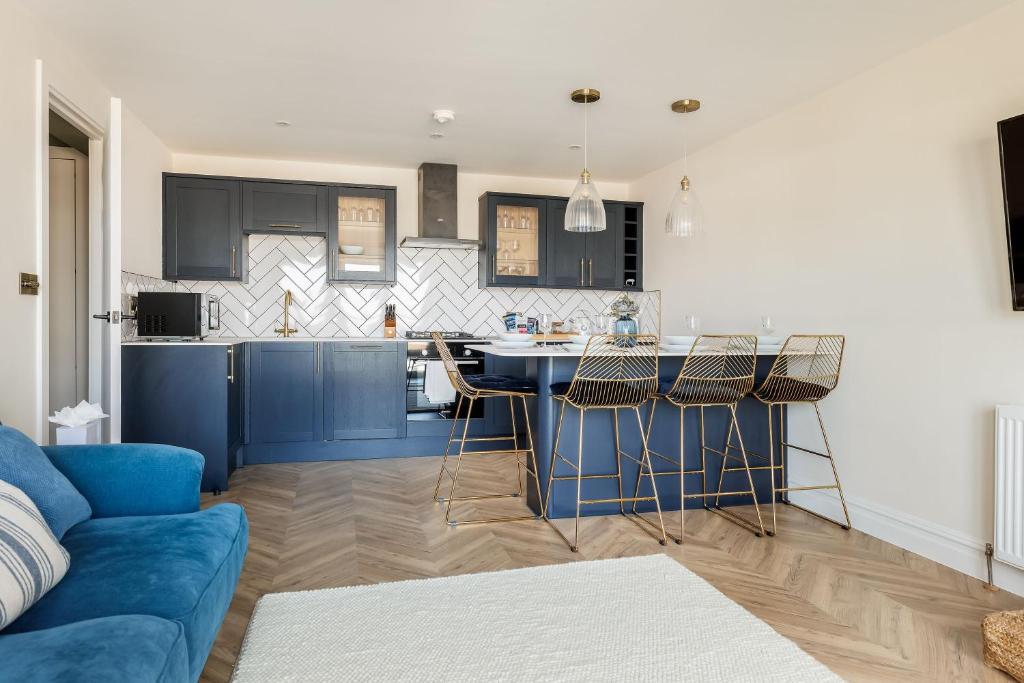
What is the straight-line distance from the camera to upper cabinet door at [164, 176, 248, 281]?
467 cm

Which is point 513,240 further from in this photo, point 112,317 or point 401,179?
point 112,317

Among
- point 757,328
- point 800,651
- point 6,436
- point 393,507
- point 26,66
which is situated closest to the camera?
point 6,436

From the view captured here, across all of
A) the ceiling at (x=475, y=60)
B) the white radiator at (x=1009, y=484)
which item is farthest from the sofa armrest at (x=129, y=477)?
the white radiator at (x=1009, y=484)

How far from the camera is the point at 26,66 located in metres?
2.74

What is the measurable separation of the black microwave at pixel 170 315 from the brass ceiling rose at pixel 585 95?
2.68 metres

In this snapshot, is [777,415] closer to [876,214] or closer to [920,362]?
[920,362]

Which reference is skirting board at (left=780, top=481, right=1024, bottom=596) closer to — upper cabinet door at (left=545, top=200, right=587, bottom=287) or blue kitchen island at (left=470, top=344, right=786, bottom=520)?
blue kitchen island at (left=470, top=344, right=786, bottom=520)

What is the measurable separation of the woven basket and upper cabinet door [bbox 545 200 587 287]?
393 cm

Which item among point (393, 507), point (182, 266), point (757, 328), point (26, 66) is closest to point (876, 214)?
point (757, 328)

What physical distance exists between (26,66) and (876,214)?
4.16 m

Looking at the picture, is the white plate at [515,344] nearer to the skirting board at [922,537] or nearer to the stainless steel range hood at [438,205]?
the skirting board at [922,537]

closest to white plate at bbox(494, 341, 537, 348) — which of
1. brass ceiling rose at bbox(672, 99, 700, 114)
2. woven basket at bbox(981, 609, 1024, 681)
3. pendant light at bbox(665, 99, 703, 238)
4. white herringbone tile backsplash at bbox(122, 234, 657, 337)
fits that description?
pendant light at bbox(665, 99, 703, 238)

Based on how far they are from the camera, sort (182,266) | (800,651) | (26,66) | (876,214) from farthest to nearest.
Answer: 1. (182,266)
2. (876,214)
3. (26,66)
4. (800,651)

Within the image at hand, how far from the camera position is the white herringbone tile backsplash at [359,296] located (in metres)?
5.07
